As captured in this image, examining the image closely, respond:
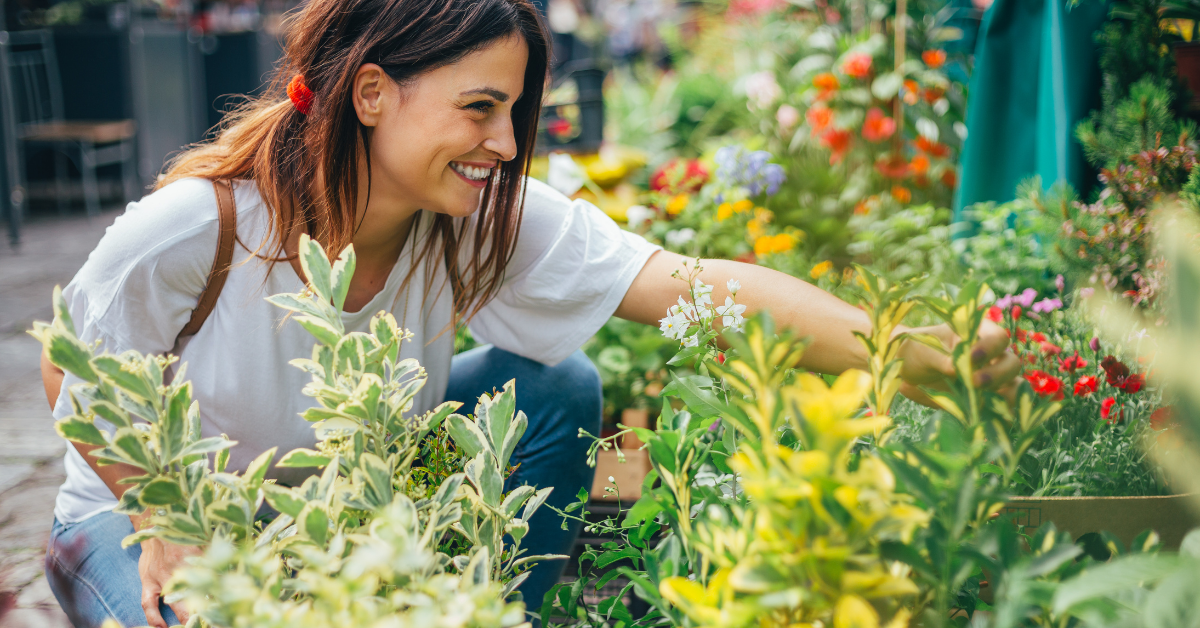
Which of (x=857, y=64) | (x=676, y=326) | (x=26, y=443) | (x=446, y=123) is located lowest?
(x=26, y=443)

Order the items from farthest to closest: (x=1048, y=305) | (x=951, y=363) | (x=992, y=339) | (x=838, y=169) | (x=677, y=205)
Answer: (x=838, y=169) → (x=677, y=205) → (x=1048, y=305) → (x=992, y=339) → (x=951, y=363)

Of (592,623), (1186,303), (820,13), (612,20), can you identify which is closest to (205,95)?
(820,13)

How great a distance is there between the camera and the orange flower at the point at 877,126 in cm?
320

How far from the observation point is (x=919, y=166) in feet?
10.1

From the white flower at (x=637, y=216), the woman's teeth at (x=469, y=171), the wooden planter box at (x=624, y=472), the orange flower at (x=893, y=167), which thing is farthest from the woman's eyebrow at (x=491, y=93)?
the orange flower at (x=893, y=167)

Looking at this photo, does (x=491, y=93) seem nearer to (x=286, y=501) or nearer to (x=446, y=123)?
(x=446, y=123)

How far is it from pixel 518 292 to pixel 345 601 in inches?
37.0

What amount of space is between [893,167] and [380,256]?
234cm

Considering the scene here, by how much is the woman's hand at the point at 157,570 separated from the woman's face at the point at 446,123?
58cm

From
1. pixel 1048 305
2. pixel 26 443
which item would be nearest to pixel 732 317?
pixel 1048 305

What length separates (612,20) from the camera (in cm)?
984

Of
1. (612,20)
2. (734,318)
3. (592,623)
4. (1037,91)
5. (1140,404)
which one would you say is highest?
(612,20)

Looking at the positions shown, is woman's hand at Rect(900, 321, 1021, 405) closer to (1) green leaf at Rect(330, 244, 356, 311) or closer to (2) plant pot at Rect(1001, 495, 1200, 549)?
(2) plant pot at Rect(1001, 495, 1200, 549)

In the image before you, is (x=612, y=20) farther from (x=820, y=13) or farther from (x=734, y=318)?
(x=734, y=318)
